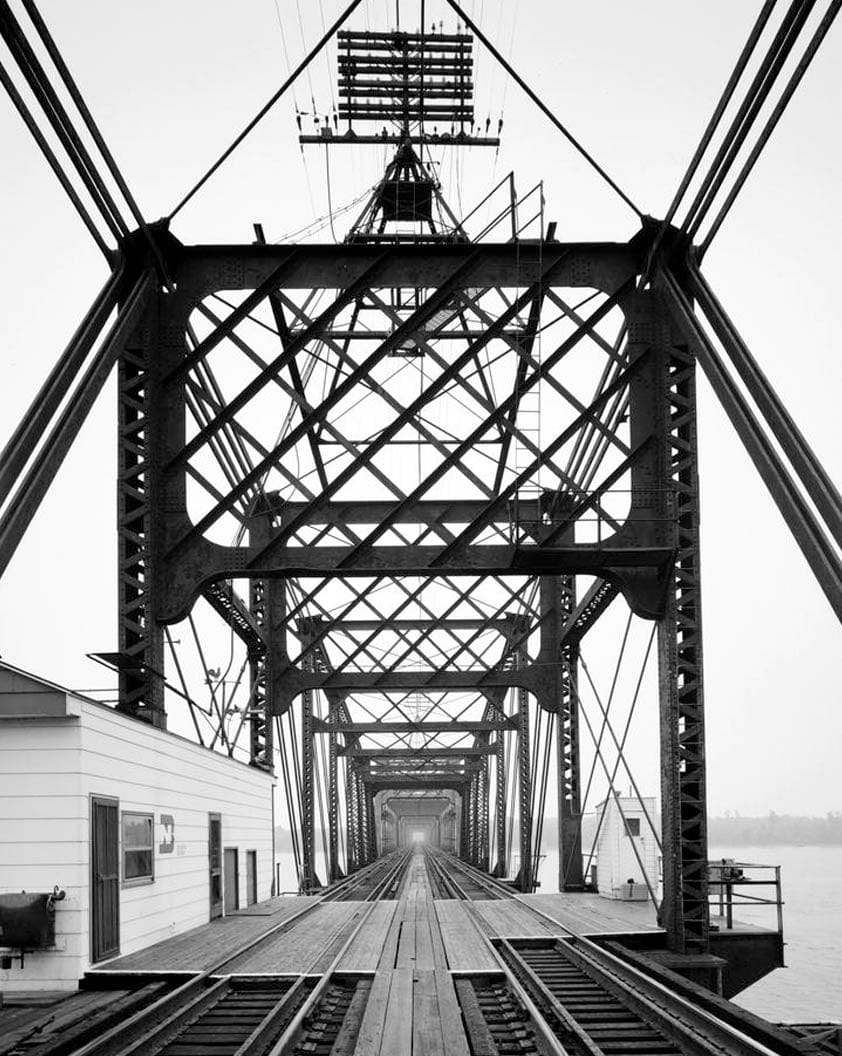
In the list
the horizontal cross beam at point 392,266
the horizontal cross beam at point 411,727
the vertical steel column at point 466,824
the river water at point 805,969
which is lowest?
the river water at point 805,969

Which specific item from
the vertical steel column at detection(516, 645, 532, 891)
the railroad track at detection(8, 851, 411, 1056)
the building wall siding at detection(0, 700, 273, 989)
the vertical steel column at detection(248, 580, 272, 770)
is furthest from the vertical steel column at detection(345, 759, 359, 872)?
the railroad track at detection(8, 851, 411, 1056)

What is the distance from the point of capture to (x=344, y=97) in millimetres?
32281

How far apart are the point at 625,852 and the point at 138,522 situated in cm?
1099

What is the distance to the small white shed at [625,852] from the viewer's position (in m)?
24.1

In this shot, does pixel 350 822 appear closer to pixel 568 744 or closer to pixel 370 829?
pixel 370 829

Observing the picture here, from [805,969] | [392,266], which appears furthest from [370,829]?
[392,266]

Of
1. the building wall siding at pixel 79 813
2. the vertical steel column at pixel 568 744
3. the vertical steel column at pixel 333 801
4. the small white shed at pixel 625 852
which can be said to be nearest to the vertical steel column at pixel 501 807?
the vertical steel column at pixel 333 801

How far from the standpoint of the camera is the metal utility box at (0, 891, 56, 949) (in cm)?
1393

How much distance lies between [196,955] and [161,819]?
2774 mm

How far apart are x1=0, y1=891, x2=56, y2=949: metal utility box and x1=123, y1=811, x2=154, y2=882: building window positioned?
2377mm

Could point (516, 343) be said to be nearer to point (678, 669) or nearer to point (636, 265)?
point (636, 265)

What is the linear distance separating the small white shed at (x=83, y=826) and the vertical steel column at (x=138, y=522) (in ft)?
3.28

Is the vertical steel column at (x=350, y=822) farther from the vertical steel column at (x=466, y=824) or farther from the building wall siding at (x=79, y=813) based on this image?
the building wall siding at (x=79, y=813)

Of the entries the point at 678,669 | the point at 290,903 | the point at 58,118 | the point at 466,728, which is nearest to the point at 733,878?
the point at 678,669
